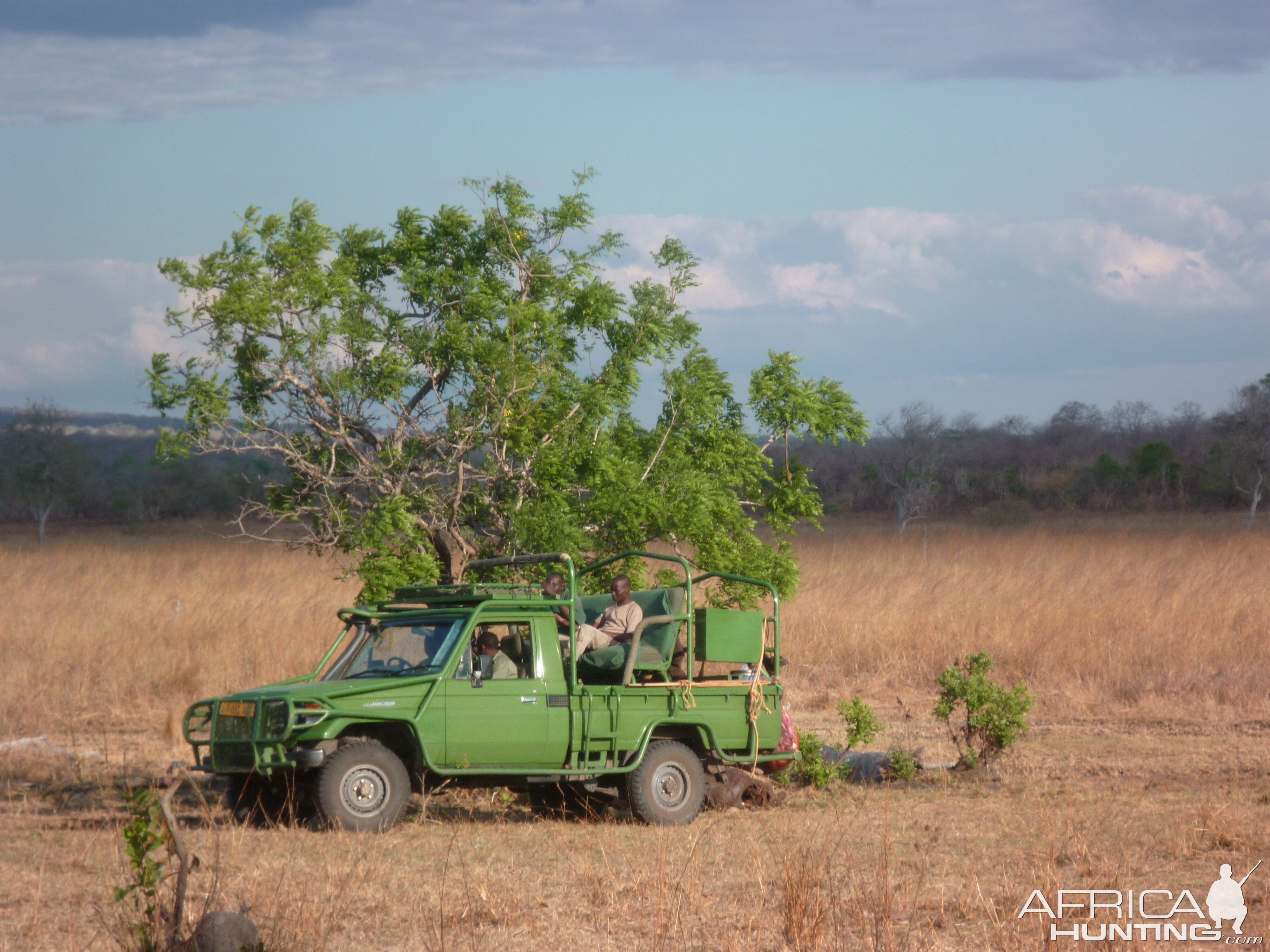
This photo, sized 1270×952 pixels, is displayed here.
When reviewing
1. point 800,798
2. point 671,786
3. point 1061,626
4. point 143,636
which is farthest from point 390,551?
point 1061,626

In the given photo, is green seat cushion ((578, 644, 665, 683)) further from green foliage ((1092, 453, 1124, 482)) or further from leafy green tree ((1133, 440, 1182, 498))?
green foliage ((1092, 453, 1124, 482))

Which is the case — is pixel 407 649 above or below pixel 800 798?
above

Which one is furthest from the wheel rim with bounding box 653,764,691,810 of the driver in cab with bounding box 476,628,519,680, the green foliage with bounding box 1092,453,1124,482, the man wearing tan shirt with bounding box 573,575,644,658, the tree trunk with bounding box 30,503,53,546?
the green foliage with bounding box 1092,453,1124,482

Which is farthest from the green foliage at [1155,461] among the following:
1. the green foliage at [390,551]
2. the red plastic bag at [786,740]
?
the green foliage at [390,551]

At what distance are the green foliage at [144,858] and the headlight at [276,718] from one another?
291cm

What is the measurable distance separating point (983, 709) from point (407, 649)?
533 centimetres

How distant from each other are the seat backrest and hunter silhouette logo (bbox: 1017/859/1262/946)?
3.84 m

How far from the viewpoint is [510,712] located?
8.89m

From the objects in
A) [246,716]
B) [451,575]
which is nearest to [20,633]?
[451,575]

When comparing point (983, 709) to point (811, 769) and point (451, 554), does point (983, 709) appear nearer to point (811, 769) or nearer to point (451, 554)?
point (811, 769)

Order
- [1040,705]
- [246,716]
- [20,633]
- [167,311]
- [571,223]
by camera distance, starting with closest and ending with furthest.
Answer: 1. [246,716]
2. [167,311]
3. [571,223]
4. [1040,705]
5. [20,633]

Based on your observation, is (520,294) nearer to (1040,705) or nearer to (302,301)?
(302,301)

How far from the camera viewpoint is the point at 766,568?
10.9m

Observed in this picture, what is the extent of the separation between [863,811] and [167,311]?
6166 millimetres
